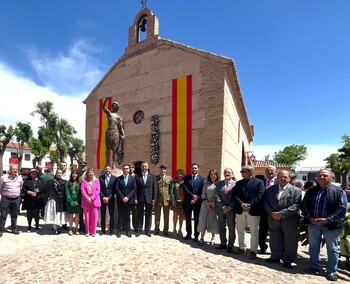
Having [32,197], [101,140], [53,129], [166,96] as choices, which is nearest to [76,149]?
[53,129]

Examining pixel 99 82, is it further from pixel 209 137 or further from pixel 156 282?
pixel 156 282

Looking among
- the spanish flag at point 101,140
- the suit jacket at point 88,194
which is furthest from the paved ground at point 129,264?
the spanish flag at point 101,140

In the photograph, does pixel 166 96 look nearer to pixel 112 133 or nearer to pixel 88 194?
pixel 112 133

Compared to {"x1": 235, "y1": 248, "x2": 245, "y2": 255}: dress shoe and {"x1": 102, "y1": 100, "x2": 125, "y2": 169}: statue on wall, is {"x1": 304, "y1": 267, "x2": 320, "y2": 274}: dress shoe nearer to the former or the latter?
{"x1": 235, "y1": 248, "x2": 245, "y2": 255}: dress shoe

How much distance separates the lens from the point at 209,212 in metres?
5.89

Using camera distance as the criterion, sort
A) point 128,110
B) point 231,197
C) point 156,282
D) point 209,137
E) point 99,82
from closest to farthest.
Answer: point 156,282
point 231,197
point 209,137
point 128,110
point 99,82

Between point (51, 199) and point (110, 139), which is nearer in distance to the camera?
point (51, 199)

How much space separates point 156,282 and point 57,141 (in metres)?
31.5

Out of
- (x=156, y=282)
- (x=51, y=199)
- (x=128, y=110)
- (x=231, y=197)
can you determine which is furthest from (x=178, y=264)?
(x=128, y=110)

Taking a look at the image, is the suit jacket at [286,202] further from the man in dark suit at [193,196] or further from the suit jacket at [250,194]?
the man in dark suit at [193,196]

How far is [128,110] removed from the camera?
44.9ft

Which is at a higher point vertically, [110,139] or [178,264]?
[110,139]

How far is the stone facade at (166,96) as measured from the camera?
34.7ft

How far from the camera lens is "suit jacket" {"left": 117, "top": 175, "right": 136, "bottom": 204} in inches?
244
